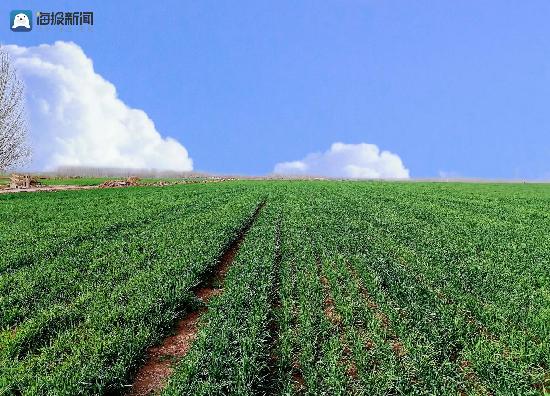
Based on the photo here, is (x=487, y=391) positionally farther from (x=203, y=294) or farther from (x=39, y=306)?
(x=39, y=306)

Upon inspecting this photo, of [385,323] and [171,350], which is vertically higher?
[385,323]

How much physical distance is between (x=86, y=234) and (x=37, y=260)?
160 inches

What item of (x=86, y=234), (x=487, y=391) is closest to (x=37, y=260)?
(x=86, y=234)

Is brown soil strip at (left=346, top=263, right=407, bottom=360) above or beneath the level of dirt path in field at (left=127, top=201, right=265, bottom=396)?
above

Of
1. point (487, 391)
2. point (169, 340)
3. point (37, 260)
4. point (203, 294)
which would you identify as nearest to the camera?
point (487, 391)

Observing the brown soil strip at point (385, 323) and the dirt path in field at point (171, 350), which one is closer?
the dirt path in field at point (171, 350)

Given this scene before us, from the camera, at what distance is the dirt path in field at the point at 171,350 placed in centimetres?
785

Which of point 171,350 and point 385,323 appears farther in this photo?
point 385,323

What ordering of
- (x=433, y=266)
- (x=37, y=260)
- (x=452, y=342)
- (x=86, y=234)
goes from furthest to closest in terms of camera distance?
(x=86, y=234) → (x=37, y=260) → (x=433, y=266) → (x=452, y=342)

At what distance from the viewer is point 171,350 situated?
29.9ft

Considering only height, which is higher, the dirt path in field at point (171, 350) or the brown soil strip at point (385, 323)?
the brown soil strip at point (385, 323)

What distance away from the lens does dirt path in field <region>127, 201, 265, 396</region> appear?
7847 millimetres

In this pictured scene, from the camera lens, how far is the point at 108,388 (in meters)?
7.49

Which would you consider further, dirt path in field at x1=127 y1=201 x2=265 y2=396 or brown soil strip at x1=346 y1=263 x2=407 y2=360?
brown soil strip at x1=346 y1=263 x2=407 y2=360
